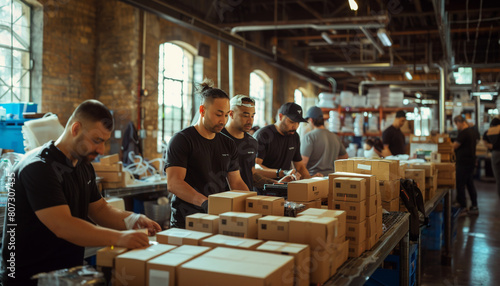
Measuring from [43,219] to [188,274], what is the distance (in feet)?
2.02

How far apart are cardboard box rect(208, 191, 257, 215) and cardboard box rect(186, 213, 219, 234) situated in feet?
0.43

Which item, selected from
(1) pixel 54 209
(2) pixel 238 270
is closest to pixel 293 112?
(1) pixel 54 209

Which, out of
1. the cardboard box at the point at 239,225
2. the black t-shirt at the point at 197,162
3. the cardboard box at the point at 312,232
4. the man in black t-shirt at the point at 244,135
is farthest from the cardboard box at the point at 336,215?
the man in black t-shirt at the point at 244,135

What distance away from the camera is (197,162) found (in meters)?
2.61

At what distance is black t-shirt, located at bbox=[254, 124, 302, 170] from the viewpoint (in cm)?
377

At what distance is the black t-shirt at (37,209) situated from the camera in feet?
5.26

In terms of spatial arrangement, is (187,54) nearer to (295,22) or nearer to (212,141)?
(295,22)

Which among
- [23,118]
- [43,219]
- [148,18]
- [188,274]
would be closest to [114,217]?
[43,219]

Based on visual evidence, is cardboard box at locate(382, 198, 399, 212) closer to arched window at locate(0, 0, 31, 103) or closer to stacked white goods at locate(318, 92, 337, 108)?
arched window at locate(0, 0, 31, 103)

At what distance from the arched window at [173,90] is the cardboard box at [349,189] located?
631cm

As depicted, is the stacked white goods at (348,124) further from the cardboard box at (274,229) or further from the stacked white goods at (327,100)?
the cardboard box at (274,229)

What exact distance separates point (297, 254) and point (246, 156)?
1789 mm

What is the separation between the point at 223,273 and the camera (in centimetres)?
129

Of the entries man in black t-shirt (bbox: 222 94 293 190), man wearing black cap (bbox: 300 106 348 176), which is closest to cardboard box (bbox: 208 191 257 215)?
man in black t-shirt (bbox: 222 94 293 190)
